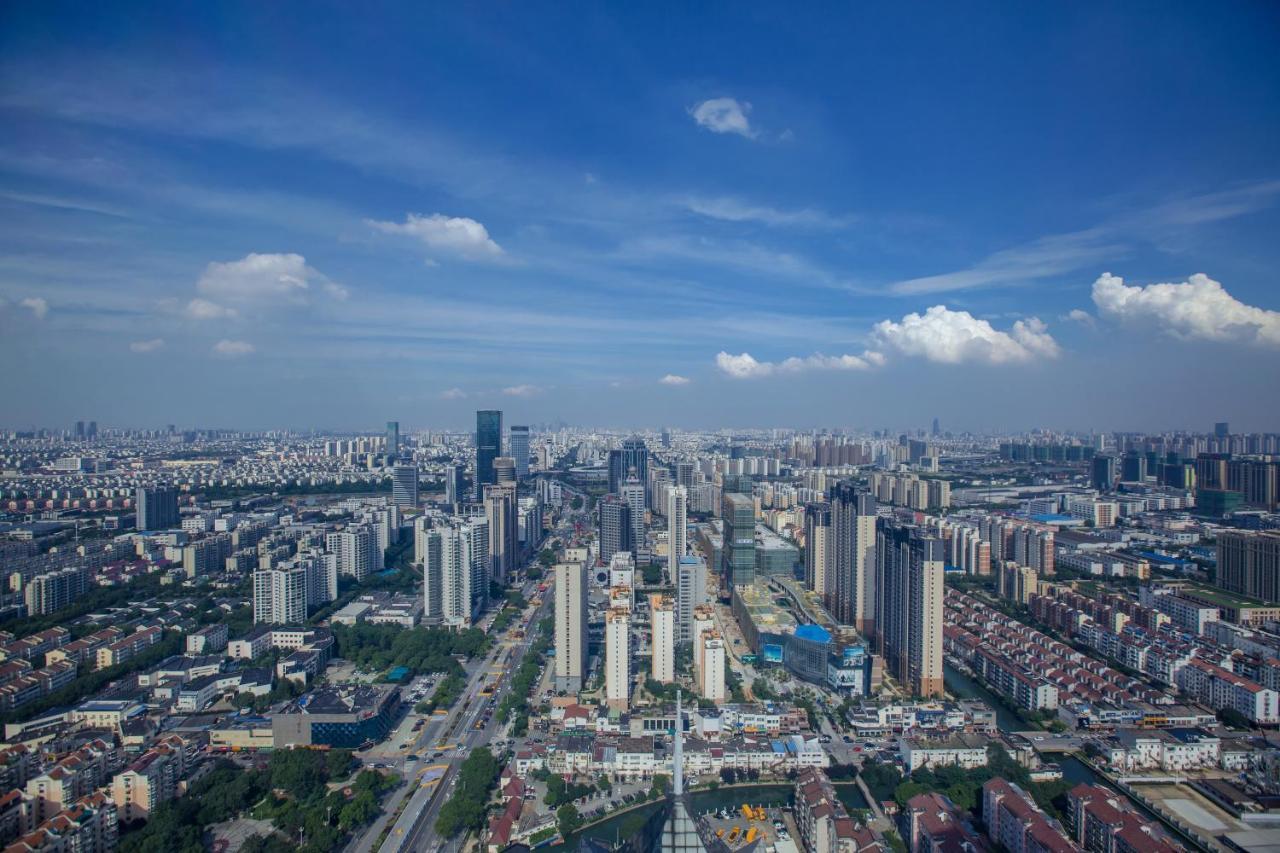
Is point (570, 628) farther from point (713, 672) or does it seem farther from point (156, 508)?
point (156, 508)

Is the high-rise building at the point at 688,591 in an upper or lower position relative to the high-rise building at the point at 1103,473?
lower

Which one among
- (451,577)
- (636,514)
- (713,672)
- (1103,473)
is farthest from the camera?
(1103,473)

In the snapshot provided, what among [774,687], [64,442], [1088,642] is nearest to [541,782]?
[774,687]

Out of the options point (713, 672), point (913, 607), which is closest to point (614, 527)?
point (713, 672)

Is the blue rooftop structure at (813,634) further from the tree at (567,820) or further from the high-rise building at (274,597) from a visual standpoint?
the high-rise building at (274,597)

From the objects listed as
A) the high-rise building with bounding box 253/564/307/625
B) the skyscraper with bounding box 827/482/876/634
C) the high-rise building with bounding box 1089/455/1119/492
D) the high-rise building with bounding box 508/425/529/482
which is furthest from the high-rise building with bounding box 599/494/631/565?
the high-rise building with bounding box 1089/455/1119/492

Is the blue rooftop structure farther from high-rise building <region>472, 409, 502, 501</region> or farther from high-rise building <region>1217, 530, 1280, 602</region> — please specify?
high-rise building <region>472, 409, 502, 501</region>

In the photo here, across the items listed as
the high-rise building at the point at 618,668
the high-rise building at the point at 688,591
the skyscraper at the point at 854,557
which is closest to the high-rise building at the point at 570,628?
the high-rise building at the point at 618,668
